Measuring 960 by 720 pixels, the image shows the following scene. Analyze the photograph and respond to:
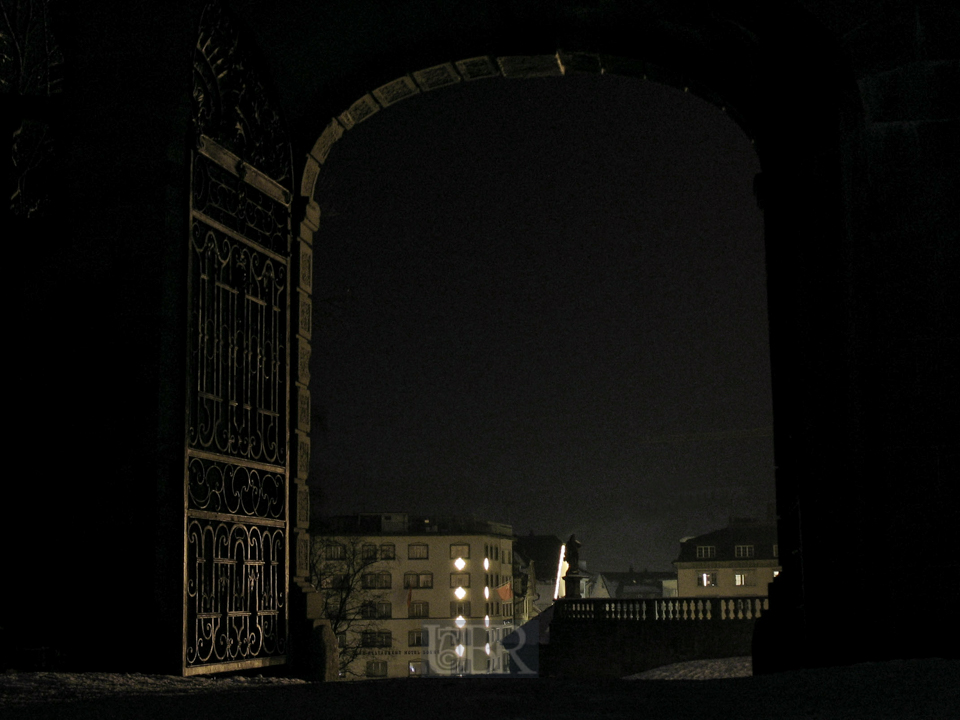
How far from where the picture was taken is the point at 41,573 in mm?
7461

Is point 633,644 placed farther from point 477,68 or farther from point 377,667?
point 377,667

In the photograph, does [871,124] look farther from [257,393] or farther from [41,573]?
[41,573]

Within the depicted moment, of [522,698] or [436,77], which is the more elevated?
[436,77]

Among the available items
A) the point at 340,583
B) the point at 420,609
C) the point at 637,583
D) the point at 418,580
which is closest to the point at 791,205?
the point at 340,583

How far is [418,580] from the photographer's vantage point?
7319cm

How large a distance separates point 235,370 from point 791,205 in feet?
13.8

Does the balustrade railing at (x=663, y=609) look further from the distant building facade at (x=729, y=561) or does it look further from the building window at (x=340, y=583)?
the distant building facade at (x=729, y=561)

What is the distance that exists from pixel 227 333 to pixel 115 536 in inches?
68.4

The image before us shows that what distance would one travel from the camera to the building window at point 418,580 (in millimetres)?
73062

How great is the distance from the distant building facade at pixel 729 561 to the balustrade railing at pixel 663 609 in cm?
4470

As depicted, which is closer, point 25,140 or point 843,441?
point 843,441

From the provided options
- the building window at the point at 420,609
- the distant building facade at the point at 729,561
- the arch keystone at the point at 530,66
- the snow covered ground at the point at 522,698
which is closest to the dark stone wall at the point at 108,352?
the snow covered ground at the point at 522,698

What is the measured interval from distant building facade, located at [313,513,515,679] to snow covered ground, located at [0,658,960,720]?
64.3 metres

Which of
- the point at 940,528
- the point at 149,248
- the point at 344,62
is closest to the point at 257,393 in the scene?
the point at 149,248
